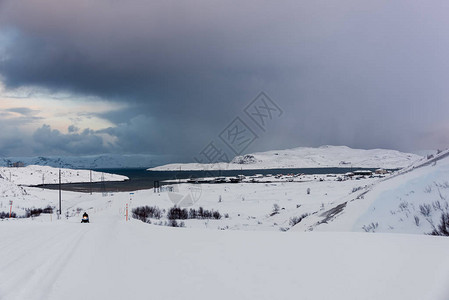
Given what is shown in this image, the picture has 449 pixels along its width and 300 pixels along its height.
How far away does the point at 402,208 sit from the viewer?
30.0ft

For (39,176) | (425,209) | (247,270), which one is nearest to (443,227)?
(425,209)

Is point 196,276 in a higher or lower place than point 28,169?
lower

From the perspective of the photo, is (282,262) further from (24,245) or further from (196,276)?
(24,245)

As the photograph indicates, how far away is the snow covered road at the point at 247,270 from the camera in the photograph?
13.6 ft

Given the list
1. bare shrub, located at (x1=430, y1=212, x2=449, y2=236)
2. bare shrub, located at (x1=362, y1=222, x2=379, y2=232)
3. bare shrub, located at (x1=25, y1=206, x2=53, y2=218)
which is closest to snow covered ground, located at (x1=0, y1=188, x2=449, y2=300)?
bare shrub, located at (x1=430, y1=212, x2=449, y2=236)

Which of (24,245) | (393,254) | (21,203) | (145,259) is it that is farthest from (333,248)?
(21,203)

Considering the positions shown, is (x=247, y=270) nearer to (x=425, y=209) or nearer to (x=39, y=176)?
(x=425, y=209)

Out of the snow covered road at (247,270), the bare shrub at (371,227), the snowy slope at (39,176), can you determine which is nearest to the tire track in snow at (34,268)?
the snow covered road at (247,270)

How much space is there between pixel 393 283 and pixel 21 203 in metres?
44.7

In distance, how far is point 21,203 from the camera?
3844cm

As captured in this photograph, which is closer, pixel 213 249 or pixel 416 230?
pixel 213 249

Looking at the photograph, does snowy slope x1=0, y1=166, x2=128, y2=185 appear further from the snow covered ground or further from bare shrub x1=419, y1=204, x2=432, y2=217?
bare shrub x1=419, y1=204, x2=432, y2=217

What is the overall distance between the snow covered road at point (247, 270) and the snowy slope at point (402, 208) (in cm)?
240

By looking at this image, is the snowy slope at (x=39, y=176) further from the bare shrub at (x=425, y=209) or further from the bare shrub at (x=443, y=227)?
the bare shrub at (x=443, y=227)
